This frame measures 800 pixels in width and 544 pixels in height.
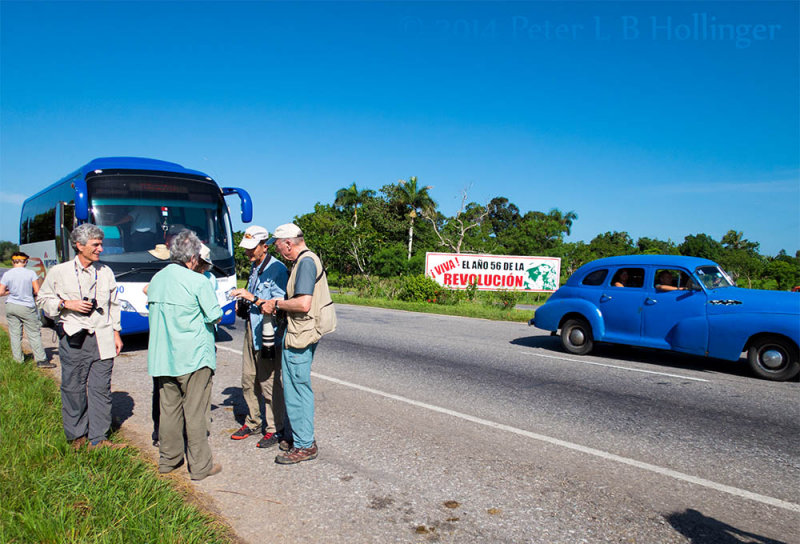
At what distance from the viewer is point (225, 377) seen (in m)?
7.65

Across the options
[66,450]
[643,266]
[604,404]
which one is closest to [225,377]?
[66,450]

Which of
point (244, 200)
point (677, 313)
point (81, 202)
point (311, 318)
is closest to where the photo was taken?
Answer: point (311, 318)

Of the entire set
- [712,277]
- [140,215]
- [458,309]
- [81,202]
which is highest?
[81,202]

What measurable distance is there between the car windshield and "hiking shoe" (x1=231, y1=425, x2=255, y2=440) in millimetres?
7518

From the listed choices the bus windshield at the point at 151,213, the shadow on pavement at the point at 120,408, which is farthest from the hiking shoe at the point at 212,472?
the bus windshield at the point at 151,213

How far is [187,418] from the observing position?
163 inches

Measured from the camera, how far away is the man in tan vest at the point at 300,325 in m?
4.33

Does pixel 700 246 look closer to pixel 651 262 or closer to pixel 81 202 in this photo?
pixel 651 262

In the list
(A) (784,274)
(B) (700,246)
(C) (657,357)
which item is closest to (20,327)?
(C) (657,357)

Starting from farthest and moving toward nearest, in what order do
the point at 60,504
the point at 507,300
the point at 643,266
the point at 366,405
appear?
1. the point at 507,300
2. the point at 643,266
3. the point at 366,405
4. the point at 60,504

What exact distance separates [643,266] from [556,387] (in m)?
3.40

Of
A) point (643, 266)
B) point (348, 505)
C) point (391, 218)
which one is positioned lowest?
point (348, 505)

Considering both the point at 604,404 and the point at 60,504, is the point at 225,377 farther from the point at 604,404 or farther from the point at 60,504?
the point at 604,404

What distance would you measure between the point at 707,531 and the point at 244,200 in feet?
34.9
